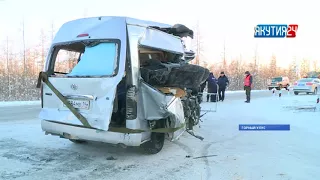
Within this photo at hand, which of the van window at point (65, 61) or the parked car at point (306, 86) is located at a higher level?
the van window at point (65, 61)

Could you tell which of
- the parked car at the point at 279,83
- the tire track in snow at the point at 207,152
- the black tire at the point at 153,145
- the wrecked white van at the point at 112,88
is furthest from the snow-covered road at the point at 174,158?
the parked car at the point at 279,83

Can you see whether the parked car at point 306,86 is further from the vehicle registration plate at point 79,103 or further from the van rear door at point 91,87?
the vehicle registration plate at point 79,103

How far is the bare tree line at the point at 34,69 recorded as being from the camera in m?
30.6

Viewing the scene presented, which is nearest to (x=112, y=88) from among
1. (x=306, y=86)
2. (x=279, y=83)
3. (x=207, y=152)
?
(x=207, y=152)

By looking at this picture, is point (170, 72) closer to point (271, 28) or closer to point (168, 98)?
point (168, 98)

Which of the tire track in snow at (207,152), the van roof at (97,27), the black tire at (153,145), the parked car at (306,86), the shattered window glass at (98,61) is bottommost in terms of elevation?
the tire track in snow at (207,152)

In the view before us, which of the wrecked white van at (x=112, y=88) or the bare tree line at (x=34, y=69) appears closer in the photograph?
the wrecked white van at (x=112, y=88)

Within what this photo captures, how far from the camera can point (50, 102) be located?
5.27 metres

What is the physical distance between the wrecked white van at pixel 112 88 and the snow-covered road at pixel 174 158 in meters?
0.46

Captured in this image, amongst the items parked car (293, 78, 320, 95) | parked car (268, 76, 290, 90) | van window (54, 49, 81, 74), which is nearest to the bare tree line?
parked car (268, 76, 290, 90)

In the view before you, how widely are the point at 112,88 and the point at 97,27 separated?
1.20m

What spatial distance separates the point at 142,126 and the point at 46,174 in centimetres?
163
